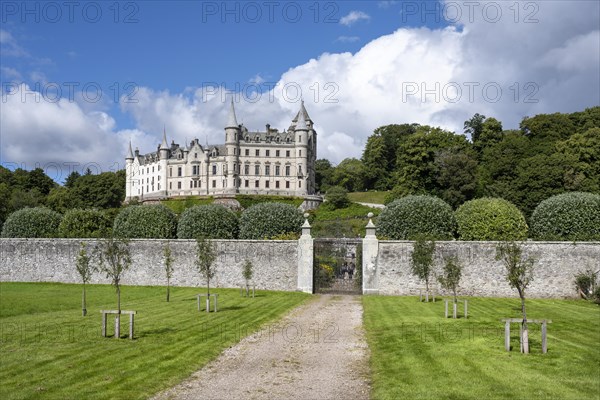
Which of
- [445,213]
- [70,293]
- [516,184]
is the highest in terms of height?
[516,184]

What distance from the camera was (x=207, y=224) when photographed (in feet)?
134

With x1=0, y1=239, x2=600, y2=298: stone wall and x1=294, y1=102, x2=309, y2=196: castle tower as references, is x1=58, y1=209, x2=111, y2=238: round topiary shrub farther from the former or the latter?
x1=294, y1=102, x2=309, y2=196: castle tower

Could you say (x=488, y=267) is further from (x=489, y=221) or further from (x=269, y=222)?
(x=269, y=222)

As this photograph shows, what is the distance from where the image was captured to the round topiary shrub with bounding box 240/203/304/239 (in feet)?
132

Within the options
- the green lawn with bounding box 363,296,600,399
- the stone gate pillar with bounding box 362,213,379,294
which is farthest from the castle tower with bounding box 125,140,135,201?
the green lawn with bounding box 363,296,600,399

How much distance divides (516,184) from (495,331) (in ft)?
139

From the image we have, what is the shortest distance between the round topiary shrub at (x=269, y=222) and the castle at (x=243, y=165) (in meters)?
58.2

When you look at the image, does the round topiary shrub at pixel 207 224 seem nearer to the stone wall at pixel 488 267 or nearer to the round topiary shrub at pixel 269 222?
the round topiary shrub at pixel 269 222

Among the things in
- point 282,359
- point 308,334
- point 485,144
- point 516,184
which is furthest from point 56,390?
point 485,144

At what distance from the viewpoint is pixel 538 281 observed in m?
28.8

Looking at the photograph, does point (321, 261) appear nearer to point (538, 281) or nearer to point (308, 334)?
point (538, 281)

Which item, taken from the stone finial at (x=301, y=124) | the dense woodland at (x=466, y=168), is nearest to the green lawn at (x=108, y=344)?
the dense woodland at (x=466, y=168)

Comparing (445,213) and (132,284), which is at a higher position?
(445,213)

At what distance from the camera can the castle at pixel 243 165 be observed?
336 ft
